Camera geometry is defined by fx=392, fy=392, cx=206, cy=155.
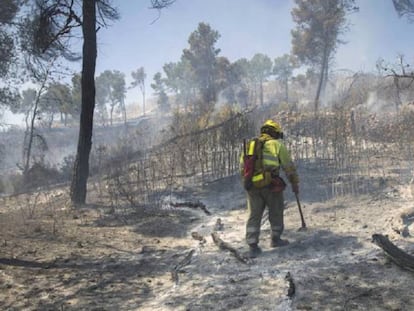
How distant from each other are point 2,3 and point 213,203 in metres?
9.88

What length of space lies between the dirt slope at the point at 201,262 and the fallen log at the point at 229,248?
0.06 meters

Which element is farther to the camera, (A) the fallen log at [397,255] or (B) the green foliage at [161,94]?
(B) the green foliage at [161,94]

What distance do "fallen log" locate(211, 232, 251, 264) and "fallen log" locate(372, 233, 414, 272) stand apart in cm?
149

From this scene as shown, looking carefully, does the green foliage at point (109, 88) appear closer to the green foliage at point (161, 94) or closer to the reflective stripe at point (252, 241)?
the green foliage at point (161, 94)

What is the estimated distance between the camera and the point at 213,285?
13.3 feet

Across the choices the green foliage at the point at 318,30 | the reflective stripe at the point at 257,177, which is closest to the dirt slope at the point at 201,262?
the reflective stripe at the point at 257,177

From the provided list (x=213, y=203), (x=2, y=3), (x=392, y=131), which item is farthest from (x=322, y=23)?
(x=213, y=203)

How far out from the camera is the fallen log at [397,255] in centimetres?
381

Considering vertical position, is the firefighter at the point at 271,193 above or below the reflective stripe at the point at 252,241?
above

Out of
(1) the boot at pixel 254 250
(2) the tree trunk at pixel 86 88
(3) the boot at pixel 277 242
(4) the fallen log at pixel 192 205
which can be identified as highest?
(2) the tree trunk at pixel 86 88

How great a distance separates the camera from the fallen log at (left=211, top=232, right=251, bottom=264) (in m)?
4.72

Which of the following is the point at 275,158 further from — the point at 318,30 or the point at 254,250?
the point at 318,30

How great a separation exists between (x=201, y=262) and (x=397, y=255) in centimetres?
218

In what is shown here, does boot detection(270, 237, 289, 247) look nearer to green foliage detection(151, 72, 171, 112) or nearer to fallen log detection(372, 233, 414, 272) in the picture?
fallen log detection(372, 233, 414, 272)
